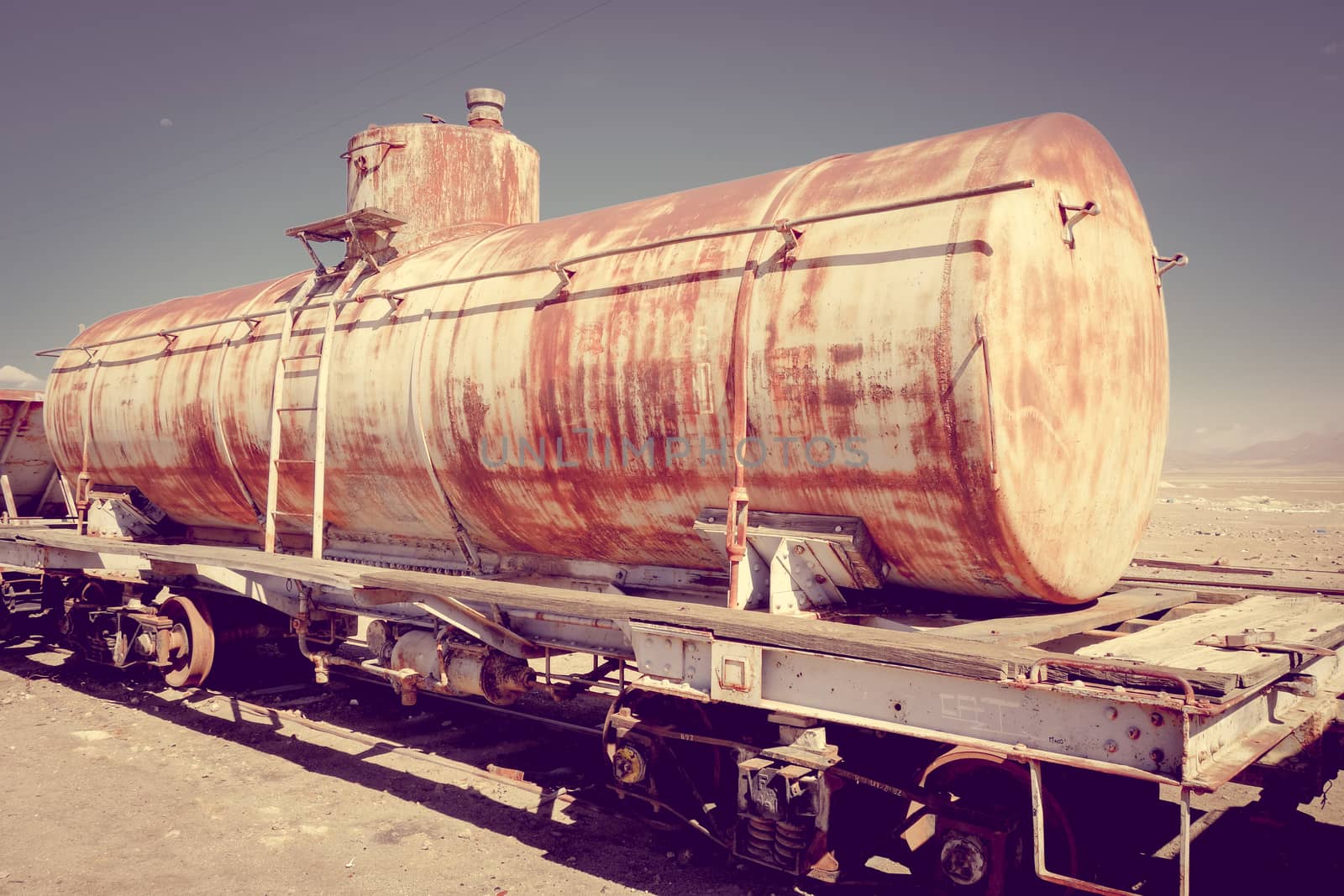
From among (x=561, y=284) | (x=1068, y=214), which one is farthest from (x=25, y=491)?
(x=1068, y=214)

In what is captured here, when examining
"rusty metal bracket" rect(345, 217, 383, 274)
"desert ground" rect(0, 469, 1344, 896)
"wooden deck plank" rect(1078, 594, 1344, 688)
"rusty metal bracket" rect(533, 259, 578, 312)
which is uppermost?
"rusty metal bracket" rect(345, 217, 383, 274)

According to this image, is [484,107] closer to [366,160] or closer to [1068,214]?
[366,160]

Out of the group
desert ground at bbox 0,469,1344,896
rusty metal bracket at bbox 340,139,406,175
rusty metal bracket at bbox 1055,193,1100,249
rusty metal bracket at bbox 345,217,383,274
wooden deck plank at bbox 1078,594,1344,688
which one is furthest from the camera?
rusty metal bracket at bbox 340,139,406,175

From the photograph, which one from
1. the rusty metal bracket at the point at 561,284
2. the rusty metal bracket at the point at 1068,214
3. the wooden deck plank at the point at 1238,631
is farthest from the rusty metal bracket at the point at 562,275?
the wooden deck plank at the point at 1238,631

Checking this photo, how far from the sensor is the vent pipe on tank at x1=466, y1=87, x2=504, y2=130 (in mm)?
8930

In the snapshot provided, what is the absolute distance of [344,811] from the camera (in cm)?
647

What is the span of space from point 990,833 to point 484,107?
25.2 ft

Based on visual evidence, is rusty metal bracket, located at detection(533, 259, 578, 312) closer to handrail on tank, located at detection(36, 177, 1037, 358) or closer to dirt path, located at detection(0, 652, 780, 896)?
handrail on tank, located at detection(36, 177, 1037, 358)

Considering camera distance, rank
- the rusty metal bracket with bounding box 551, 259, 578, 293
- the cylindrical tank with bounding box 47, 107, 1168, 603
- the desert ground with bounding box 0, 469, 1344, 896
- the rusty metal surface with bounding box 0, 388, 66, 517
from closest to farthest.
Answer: the cylindrical tank with bounding box 47, 107, 1168, 603
the desert ground with bounding box 0, 469, 1344, 896
the rusty metal bracket with bounding box 551, 259, 578, 293
the rusty metal surface with bounding box 0, 388, 66, 517

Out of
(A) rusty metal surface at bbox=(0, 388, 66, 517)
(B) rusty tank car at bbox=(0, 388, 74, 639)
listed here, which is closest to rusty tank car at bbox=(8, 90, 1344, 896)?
(B) rusty tank car at bbox=(0, 388, 74, 639)

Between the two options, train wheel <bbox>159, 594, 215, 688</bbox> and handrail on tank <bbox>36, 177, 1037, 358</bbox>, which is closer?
handrail on tank <bbox>36, 177, 1037, 358</bbox>

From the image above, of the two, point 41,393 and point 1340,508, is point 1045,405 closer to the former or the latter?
point 41,393

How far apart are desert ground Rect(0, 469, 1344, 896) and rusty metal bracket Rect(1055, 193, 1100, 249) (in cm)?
295

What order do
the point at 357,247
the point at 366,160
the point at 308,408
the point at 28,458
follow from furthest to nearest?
1. the point at 28,458
2. the point at 366,160
3. the point at 357,247
4. the point at 308,408
